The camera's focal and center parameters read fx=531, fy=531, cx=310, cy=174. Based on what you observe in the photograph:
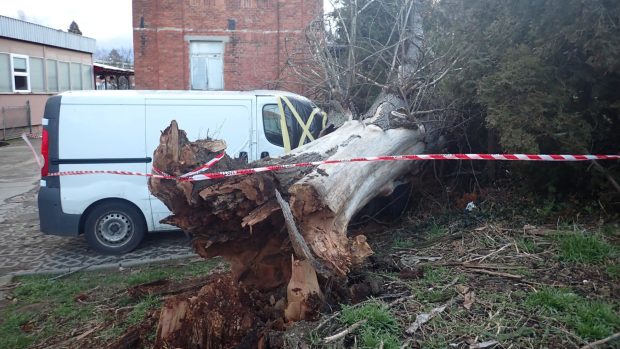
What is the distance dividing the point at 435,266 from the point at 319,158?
1486 millimetres

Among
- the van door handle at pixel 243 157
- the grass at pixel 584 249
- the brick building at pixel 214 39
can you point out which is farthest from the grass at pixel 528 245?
the brick building at pixel 214 39

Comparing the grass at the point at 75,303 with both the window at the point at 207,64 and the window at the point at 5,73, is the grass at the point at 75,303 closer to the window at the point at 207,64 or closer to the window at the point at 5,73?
the window at the point at 207,64

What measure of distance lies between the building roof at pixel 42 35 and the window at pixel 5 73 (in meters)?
0.87

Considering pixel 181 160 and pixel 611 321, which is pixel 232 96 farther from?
pixel 611 321

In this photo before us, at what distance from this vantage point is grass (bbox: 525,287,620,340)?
327cm

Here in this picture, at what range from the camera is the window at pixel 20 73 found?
71.7 ft

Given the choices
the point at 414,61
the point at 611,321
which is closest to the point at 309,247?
the point at 611,321

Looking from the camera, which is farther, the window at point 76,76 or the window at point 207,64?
the window at point 76,76

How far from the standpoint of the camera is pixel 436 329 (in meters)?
3.41

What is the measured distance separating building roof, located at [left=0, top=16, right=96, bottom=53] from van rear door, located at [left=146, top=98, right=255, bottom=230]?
17.1m

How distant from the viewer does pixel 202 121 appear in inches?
293

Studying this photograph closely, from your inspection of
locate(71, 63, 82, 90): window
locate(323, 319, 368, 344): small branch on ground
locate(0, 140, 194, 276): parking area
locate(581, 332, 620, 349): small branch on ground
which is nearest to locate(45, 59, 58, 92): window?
locate(71, 63, 82, 90): window

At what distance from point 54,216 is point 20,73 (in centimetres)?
1832

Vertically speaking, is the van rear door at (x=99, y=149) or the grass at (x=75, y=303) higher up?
the van rear door at (x=99, y=149)
